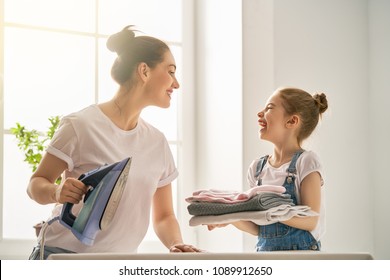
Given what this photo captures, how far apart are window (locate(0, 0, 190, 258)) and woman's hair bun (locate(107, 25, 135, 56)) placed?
63cm

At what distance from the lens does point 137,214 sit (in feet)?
5.12

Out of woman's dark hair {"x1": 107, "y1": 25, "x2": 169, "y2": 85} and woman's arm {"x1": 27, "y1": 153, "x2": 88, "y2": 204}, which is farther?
woman's dark hair {"x1": 107, "y1": 25, "x2": 169, "y2": 85}

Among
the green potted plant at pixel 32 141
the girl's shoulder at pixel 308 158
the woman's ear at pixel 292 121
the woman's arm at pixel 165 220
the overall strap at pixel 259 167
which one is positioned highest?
the woman's ear at pixel 292 121

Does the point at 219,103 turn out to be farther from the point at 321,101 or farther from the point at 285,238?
the point at 285,238

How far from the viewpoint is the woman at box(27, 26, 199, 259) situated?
1.50 meters

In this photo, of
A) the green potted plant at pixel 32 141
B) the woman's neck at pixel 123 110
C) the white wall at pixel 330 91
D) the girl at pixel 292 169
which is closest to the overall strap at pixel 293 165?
the girl at pixel 292 169

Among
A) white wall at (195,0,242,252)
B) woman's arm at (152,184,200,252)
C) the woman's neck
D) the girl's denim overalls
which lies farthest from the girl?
white wall at (195,0,242,252)

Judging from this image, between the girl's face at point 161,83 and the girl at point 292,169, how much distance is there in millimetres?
296

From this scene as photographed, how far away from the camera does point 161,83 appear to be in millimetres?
1697

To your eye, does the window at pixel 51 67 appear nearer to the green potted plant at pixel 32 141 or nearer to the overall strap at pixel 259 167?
the green potted plant at pixel 32 141

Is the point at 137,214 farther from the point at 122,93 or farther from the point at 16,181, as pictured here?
the point at 16,181

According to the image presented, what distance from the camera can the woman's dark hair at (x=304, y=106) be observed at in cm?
182

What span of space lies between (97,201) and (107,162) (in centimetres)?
15

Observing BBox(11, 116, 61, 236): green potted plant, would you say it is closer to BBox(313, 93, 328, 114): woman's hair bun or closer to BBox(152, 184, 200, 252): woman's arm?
BBox(152, 184, 200, 252): woman's arm
